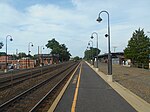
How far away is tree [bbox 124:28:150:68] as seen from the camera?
68.1 metres

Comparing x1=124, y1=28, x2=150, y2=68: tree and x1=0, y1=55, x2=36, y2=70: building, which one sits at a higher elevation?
x1=124, y1=28, x2=150, y2=68: tree

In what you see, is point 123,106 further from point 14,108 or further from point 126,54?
point 126,54

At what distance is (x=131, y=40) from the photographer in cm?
7331

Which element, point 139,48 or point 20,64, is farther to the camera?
point 20,64

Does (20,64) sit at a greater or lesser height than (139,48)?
lesser

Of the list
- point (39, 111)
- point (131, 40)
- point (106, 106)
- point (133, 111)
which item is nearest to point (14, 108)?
point (39, 111)

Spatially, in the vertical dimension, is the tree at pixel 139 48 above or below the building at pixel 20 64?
above

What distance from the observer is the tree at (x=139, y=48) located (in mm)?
68062

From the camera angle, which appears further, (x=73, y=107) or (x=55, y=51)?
(x=55, y=51)

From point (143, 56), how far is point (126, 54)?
6718 millimetres

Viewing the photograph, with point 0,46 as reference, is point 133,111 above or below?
below

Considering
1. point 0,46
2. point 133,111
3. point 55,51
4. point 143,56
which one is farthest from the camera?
point 55,51

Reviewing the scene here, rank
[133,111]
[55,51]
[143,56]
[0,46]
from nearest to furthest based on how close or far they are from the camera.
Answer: [133,111]
[143,56]
[0,46]
[55,51]

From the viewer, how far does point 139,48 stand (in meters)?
69.3
